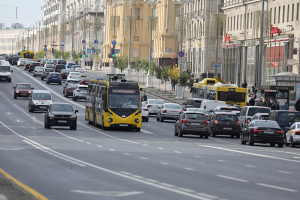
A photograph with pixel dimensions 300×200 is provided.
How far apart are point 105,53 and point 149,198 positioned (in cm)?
13963

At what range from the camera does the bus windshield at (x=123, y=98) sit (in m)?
34.9

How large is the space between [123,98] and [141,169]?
1835 cm

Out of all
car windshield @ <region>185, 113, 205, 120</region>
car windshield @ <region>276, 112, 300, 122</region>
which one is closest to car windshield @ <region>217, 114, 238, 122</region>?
car windshield @ <region>185, 113, 205, 120</region>

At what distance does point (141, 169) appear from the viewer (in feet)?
55.4

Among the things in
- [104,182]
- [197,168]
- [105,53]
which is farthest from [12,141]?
[105,53]

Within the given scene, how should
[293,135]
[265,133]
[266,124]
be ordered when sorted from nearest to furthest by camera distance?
1. [265,133]
2. [266,124]
3. [293,135]

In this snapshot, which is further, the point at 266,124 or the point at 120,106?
the point at 120,106

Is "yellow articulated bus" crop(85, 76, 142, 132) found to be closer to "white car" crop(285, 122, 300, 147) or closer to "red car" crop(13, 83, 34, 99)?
"white car" crop(285, 122, 300, 147)

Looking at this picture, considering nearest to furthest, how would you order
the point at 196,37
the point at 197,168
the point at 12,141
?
1. the point at 197,168
2. the point at 12,141
3. the point at 196,37

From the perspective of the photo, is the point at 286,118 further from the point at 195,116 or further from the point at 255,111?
the point at 255,111

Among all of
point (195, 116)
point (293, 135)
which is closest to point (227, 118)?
point (195, 116)

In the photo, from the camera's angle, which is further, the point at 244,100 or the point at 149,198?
the point at 244,100

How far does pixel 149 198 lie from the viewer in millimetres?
11891

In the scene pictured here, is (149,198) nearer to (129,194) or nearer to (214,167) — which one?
(129,194)
